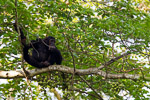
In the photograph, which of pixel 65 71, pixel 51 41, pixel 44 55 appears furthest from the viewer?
pixel 44 55

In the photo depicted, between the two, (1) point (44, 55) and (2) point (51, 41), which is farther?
(1) point (44, 55)

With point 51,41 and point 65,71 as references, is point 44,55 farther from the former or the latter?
point 65,71

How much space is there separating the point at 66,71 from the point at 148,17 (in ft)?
11.7

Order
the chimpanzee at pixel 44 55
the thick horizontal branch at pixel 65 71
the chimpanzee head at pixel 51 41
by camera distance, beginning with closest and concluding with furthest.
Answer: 1. the thick horizontal branch at pixel 65 71
2. the chimpanzee at pixel 44 55
3. the chimpanzee head at pixel 51 41

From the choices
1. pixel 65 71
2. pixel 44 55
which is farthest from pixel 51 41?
pixel 65 71

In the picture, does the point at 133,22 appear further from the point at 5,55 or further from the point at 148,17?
the point at 5,55

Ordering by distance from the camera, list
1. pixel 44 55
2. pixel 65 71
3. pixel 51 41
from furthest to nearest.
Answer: pixel 44 55 < pixel 51 41 < pixel 65 71

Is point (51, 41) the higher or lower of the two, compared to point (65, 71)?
higher

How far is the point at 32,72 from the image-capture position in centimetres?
571

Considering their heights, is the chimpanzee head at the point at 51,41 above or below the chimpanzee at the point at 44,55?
above

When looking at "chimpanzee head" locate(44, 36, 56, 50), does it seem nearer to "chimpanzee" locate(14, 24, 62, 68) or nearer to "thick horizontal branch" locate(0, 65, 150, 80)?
"chimpanzee" locate(14, 24, 62, 68)

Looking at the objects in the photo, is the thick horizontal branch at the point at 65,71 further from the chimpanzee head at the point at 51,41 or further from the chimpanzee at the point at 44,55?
the chimpanzee head at the point at 51,41

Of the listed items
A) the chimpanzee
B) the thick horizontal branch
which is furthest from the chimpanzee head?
the thick horizontal branch

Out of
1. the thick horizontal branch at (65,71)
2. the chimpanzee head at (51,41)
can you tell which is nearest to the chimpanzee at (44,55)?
the chimpanzee head at (51,41)
